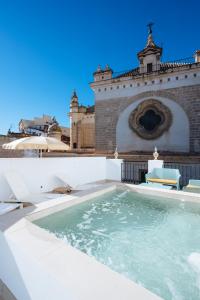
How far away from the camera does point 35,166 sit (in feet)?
18.1

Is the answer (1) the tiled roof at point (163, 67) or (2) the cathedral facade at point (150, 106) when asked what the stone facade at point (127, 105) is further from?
(1) the tiled roof at point (163, 67)

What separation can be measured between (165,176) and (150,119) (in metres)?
7.75

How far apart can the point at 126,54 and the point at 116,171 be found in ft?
41.3

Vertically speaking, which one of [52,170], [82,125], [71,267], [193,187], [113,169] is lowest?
[193,187]

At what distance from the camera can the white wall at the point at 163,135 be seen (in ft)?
40.7

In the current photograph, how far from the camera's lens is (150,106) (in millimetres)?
13500

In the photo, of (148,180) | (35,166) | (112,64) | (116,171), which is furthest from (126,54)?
(35,166)

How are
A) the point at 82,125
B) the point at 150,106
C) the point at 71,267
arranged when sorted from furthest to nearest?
the point at 82,125 → the point at 150,106 → the point at 71,267

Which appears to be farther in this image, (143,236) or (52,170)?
(52,170)

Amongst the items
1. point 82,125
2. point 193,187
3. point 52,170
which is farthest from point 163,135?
point 82,125

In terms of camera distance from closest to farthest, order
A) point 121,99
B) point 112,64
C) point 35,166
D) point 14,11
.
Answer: point 35,166 → point 14,11 → point 121,99 → point 112,64

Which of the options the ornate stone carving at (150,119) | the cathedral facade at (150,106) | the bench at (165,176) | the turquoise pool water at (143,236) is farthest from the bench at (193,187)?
the ornate stone carving at (150,119)

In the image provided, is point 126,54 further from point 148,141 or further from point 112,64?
point 148,141

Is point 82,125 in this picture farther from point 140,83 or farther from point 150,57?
point 150,57
